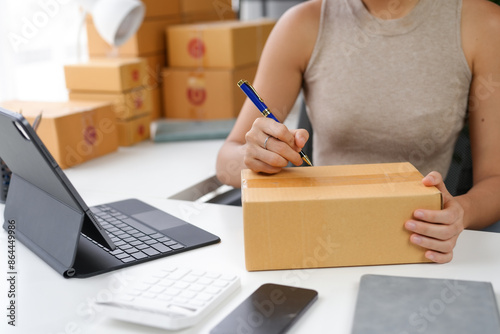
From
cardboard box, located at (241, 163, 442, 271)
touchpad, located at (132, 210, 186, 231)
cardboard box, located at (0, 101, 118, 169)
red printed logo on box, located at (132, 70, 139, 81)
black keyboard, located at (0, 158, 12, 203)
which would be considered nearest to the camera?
cardboard box, located at (241, 163, 442, 271)

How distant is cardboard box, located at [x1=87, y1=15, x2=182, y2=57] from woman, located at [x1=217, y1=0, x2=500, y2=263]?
0.84m

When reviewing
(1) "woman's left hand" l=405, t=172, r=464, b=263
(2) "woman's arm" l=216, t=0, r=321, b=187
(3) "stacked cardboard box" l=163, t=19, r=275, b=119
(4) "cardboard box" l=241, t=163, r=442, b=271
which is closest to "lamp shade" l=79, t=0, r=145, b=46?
(3) "stacked cardboard box" l=163, t=19, r=275, b=119

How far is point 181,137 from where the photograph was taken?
1.78 metres

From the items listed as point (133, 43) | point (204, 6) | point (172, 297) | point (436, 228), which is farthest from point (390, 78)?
point (204, 6)

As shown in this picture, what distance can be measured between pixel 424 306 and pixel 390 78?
0.68m

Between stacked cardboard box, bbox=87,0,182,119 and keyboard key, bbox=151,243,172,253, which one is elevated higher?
stacked cardboard box, bbox=87,0,182,119

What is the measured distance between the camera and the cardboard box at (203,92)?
6.54ft

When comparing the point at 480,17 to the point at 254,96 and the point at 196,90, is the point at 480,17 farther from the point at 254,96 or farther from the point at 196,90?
the point at 196,90

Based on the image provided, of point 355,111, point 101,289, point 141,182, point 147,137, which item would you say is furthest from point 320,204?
point 147,137

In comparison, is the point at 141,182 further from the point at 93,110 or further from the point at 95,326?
the point at 95,326

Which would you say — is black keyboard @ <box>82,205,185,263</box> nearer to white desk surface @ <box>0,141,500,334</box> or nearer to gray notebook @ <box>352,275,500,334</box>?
white desk surface @ <box>0,141,500,334</box>

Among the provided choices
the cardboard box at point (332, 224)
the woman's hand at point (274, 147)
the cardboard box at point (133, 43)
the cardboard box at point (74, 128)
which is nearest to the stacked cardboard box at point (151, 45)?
the cardboard box at point (133, 43)

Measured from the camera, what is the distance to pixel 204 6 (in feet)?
7.73

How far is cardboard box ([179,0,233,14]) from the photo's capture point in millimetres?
2240
